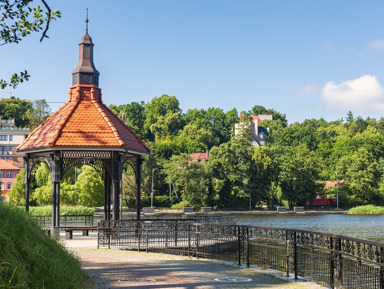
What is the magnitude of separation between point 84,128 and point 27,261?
14.7 meters

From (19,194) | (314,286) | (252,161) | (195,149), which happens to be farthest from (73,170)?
(314,286)

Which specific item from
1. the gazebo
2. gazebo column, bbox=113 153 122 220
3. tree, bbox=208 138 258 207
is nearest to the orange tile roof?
the gazebo

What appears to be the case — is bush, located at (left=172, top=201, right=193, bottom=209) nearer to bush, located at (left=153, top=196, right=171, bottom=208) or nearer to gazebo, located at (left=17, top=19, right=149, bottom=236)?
bush, located at (left=153, top=196, right=171, bottom=208)

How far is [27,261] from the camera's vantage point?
26.7 feet

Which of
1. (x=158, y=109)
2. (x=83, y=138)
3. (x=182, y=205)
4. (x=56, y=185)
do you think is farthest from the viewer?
(x=158, y=109)

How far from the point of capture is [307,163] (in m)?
83.5

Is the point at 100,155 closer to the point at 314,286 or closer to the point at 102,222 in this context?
the point at 102,222

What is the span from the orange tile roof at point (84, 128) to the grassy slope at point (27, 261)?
11392mm

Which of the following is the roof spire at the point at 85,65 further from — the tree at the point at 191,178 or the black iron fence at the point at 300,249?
the tree at the point at 191,178

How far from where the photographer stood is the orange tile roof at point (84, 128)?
21.8 meters

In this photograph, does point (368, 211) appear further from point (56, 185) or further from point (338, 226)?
point (56, 185)

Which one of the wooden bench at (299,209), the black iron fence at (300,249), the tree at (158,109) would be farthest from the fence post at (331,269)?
the tree at (158,109)

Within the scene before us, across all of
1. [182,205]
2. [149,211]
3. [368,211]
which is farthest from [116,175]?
[368,211]

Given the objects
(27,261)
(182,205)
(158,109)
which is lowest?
(182,205)
